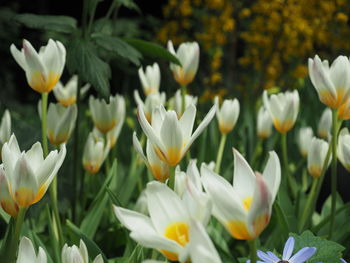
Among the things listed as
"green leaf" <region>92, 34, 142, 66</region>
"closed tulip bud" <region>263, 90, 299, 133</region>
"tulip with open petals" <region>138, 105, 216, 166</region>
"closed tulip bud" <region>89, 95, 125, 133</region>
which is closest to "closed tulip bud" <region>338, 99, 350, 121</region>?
"closed tulip bud" <region>263, 90, 299, 133</region>

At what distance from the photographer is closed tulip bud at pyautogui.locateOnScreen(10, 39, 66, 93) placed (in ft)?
3.75

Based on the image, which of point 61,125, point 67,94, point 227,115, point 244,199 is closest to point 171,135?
point 244,199

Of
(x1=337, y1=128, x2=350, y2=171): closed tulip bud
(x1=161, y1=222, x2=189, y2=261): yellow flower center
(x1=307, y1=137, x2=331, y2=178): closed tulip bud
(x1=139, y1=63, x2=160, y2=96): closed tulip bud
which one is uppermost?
(x1=161, y1=222, x2=189, y2=261): yellow flower center

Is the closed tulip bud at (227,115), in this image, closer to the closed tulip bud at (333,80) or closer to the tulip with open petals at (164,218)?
the closed tulip bud at (333,80)

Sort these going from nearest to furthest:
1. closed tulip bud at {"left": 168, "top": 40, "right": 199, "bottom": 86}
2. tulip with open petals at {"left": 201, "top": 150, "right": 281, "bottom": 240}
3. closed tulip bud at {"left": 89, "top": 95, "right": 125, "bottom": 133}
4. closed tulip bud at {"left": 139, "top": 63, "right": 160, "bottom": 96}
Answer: tulip with open petals at {"left": 201, "top": 150, "right": 281, "bottom": 240}, closed tulip bud at {"left": 89, "top": 95, "right": 125, "bottom": 133}, closed tulip bud at {"left": 168, "top": 40, "right": 199, "bottom": 86}, closed tulip bud at {"left": 139, "top": 63, "right": 160, "bottom": 96}

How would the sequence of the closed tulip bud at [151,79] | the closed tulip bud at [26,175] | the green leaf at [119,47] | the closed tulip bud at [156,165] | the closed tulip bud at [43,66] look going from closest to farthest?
1. the closed tulip bud at [26,175]
2. the closed tulip bud at [156,165]
3. the closed tulip bud at [43,66]
4. the green leaf at [119,47]
5. the closed tulip bud at [151,79]

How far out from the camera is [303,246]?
82 centimetres

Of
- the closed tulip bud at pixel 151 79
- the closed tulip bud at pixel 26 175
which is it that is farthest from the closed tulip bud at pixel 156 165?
the closed tulip bud at pixel 151 79

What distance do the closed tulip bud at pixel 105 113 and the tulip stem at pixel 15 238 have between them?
646 mm

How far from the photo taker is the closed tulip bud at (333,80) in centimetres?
104

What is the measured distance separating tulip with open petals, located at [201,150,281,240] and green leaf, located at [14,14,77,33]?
882 mm

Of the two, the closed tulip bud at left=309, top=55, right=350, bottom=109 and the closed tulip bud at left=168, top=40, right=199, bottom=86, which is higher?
the closed tulip bud at left=309, top=55, right=350, bottom=109

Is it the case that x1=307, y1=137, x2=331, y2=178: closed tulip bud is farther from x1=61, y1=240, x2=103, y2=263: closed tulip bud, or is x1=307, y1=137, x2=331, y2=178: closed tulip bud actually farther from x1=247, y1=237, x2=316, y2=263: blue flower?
x1=61, y1=240, x2=103, y2=263: closed tulip bud

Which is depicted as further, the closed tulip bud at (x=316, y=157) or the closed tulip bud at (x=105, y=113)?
the closed tulip bud at (x=105, y=113)
